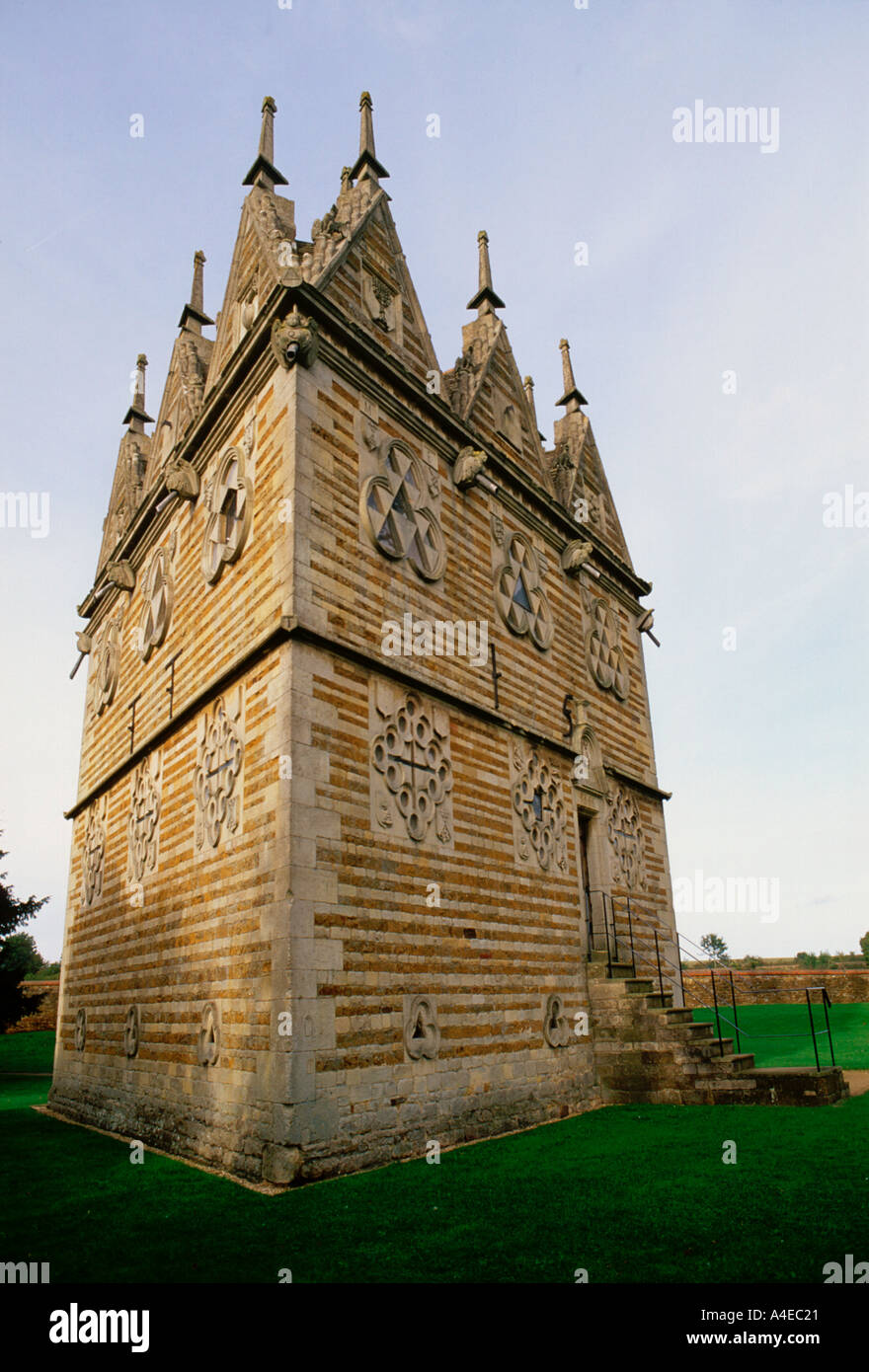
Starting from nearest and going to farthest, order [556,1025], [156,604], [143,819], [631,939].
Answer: [556,1025], [143,819], [156,604], [631,939]

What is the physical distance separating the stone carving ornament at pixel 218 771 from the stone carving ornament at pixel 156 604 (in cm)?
311

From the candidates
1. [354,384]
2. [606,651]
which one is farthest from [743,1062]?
[354,384]

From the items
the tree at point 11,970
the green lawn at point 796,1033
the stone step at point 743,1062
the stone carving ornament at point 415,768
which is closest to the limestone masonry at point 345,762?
the stone carving ornament at point 415,768

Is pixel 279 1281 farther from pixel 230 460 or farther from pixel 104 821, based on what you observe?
pixel 104 821

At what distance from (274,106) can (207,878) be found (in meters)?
12.0

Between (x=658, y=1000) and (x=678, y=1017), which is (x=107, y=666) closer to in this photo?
(x=658, y=1000)

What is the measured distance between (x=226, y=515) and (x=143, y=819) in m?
4.70

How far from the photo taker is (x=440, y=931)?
977cm

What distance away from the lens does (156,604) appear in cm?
1372

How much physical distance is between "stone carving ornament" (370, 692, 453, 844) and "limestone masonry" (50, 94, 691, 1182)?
4 cm

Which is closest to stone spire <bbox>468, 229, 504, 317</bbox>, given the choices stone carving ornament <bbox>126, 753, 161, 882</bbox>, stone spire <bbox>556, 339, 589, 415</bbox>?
stone spire <bbox>556, 339, 589, 415</bbox>

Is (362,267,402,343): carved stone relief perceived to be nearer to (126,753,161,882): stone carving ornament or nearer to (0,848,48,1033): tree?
(126,753,161,882): stone carving ornament

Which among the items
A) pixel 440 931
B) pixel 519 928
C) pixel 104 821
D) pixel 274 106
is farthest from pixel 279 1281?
pixel 274 106

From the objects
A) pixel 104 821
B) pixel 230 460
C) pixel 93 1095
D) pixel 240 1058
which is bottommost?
pixel 93 1095
